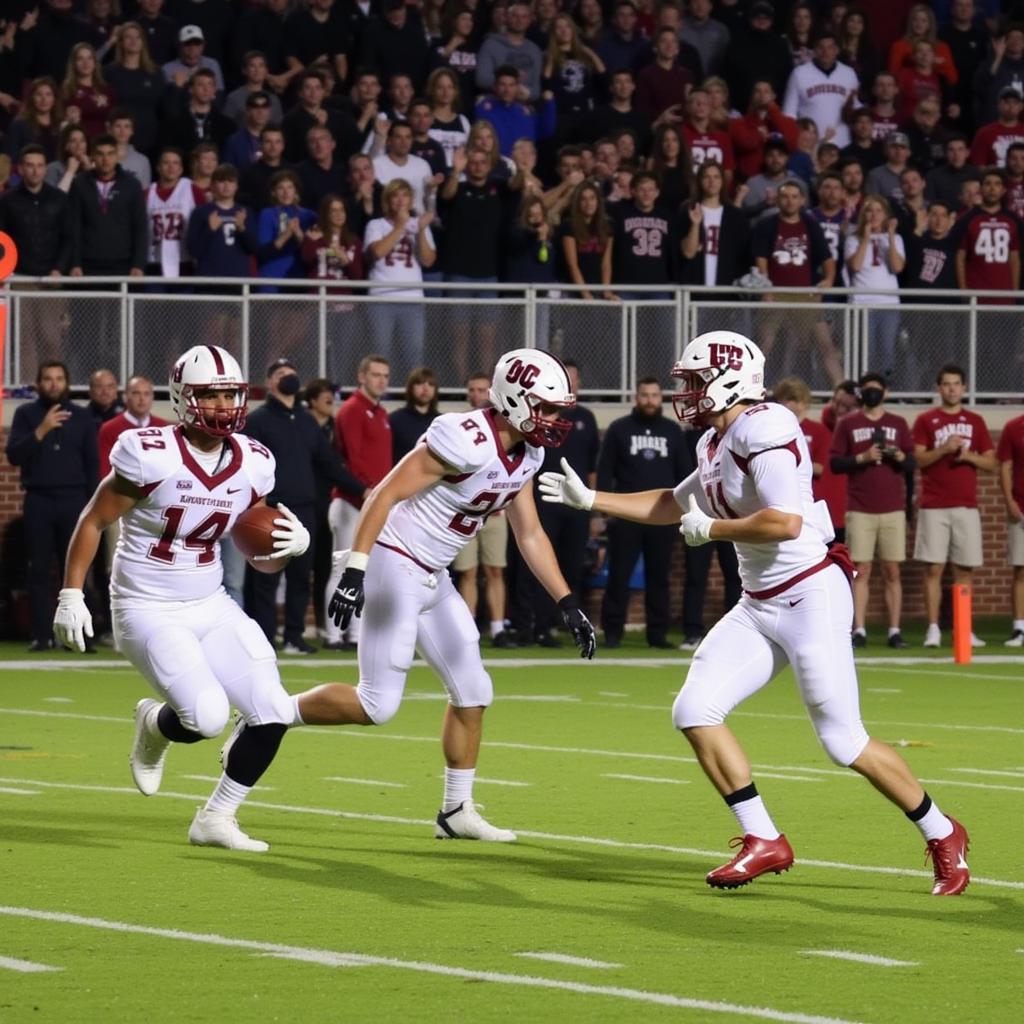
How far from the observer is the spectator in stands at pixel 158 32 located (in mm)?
19031

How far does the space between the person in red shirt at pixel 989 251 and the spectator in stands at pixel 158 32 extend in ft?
22.1

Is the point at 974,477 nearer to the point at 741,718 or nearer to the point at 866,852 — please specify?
the point at 741,718

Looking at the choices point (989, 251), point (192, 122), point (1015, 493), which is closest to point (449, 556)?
point (1015, 493)

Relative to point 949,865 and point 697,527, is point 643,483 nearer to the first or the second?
point 697,527

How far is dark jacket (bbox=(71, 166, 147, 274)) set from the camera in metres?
16.9

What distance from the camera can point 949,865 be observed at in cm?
720

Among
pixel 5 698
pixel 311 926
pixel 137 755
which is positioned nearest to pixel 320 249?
pixel 5 698

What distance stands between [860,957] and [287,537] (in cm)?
289

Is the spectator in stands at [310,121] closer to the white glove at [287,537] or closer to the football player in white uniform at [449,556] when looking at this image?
the football player in white uniform at [449,556]

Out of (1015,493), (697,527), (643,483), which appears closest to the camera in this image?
(697,527)

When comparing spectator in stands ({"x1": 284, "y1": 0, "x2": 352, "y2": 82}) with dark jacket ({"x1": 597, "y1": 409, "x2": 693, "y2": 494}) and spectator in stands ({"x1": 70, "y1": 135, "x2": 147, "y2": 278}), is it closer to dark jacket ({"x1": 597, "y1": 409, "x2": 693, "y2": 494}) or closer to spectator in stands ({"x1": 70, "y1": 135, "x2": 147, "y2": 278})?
spectator in stands ({"x1": 70, "y1": 135, "x2": 147, "y2": 278})

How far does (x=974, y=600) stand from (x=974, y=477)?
222cm

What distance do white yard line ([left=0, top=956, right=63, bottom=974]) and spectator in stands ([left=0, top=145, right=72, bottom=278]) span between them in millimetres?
11204

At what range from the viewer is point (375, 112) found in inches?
736
